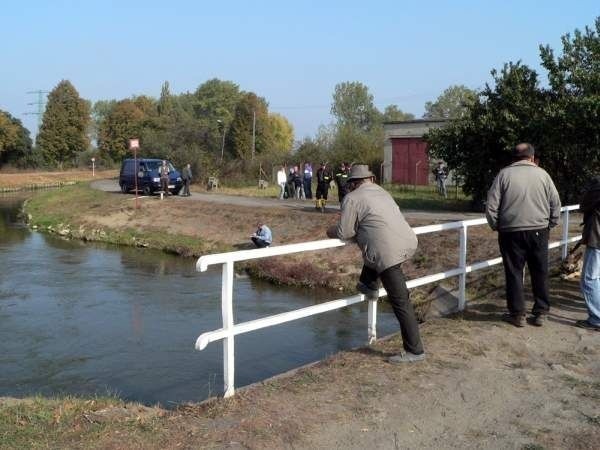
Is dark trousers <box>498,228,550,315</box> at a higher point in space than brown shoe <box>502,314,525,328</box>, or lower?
higher

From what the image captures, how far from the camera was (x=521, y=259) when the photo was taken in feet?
22.0

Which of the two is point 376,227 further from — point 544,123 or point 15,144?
point 15,144

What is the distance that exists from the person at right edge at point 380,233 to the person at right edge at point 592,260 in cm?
250

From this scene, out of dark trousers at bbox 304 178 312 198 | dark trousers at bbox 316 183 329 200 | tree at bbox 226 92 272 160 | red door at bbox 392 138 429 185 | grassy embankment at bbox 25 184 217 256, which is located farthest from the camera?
tree at bbox 226 92 272 160

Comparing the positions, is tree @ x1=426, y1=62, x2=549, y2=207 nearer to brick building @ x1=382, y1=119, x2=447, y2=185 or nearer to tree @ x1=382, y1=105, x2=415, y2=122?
brick building @ x1=382, y1=119, x2=447, y2=185

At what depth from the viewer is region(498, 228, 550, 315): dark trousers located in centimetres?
664

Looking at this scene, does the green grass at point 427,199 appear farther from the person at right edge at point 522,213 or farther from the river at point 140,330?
the person at right edge at point 522,213

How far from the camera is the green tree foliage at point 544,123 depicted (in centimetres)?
2153

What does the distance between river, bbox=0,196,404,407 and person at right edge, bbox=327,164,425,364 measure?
276 centimetres

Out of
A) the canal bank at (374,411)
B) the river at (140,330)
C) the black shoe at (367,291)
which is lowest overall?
the river at (140,330)

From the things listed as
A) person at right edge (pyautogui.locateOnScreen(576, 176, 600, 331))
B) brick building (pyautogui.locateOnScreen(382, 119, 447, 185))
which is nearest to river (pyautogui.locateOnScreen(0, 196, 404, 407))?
person at right edge (pyautogui.locateOnScreen(576, 176, 600, 331))

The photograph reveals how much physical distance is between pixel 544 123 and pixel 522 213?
17.0 m

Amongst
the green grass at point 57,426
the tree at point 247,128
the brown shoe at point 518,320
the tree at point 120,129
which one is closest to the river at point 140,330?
the green grass at point 57,426

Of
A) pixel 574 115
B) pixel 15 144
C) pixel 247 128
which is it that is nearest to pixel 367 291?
pixel 574 115
